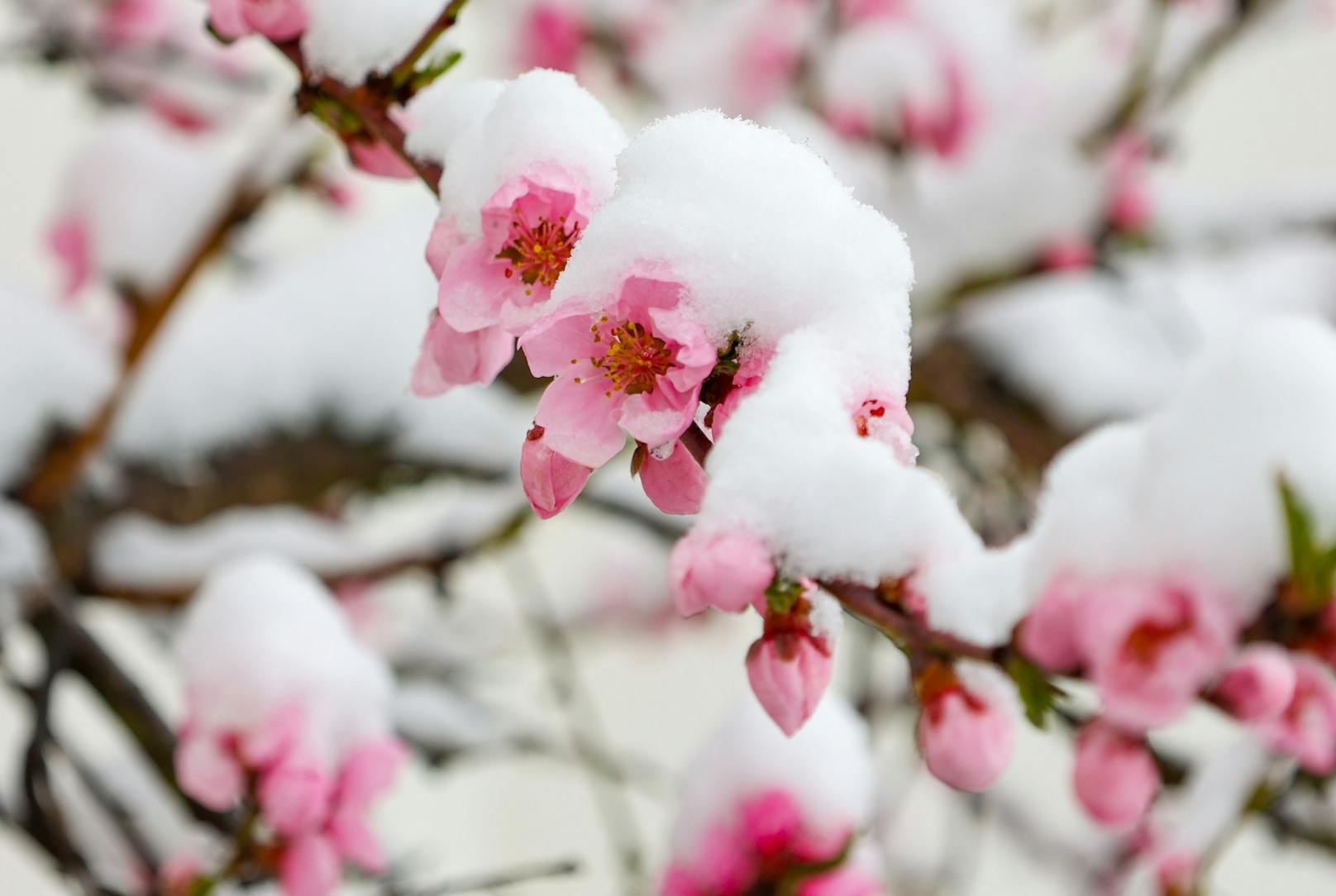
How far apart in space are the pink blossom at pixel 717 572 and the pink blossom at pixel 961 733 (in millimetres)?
82

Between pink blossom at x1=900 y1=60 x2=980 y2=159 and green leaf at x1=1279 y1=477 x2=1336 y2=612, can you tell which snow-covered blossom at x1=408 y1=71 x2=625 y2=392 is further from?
pink blossom at x1=900 y1=60 x2=980 y2=159

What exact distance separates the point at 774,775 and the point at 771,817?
2 cm

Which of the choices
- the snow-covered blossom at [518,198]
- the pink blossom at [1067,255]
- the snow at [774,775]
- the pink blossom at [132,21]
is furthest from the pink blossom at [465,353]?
the pink blossom at [132,21]

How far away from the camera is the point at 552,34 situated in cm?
133

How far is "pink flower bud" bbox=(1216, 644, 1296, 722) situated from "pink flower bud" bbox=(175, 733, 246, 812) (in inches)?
16.2

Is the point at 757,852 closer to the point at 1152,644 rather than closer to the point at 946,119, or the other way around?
the point at 1152,644

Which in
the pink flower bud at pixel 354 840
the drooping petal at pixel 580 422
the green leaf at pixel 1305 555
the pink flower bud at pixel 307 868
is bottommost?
the pink flower bud at pixel 354 840

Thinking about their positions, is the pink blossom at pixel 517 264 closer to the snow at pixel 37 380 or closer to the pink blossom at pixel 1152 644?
the pink blossom at pixel 1152 644

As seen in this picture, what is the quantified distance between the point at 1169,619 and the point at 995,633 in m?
0.04

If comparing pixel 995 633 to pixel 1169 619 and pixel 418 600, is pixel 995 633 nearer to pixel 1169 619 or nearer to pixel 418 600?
pixel 1169 619

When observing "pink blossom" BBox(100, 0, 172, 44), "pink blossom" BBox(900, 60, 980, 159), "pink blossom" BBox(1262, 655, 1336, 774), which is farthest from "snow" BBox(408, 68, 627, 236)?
"pink blossom" BBox(100, 0, 172, 44)

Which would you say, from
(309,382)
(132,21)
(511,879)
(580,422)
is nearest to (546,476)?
(580,422)

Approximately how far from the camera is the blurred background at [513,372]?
2.70ft

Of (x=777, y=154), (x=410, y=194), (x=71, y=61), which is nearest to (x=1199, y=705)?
(x=777, y=154)
